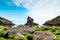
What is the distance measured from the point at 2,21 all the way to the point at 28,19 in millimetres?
8588

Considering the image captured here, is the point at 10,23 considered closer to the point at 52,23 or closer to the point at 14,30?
the point at 52,23

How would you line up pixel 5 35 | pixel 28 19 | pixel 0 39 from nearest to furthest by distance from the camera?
pixel 0 39, pixel 5 35, pixel 28 19

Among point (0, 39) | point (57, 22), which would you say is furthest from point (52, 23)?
point (0, 39)

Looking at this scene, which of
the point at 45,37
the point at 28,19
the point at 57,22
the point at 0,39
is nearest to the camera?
the point at 45,37

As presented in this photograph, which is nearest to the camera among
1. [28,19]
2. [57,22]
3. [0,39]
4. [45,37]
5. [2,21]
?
[45,37]

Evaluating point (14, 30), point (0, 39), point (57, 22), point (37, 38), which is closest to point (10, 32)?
point (14, 30)

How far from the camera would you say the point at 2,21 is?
48.1 meters

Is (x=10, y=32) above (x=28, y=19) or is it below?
below

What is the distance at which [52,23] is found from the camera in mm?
53156

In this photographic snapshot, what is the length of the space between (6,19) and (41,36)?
105ft

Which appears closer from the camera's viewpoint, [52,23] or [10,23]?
[10,23]

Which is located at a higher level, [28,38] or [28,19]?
[28,19]

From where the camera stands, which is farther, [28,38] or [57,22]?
[57,22]

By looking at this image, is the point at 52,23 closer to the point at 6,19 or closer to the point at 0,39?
the point at 6,19
